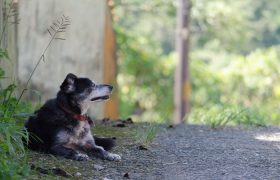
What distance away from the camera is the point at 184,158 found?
7.32 metres

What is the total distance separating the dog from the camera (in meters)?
7.27

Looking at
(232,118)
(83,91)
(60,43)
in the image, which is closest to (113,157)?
(83,91)

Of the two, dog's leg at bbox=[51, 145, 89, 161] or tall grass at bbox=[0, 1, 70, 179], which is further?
dog's leg at bbox=[51, 145, 89, 161]

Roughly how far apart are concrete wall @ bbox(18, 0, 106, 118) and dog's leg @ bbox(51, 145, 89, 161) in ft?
17.3

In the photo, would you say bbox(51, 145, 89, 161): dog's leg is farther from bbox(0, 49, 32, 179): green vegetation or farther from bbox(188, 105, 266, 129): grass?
bbox(188, 105, 266, 129): grass

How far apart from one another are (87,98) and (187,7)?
12.1 meters

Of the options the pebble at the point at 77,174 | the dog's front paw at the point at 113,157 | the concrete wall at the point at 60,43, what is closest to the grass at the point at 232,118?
the concrete wall at the point at 60,43

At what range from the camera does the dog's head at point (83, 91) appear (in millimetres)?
7520

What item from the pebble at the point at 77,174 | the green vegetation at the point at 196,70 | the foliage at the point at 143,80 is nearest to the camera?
the pebble at the point at 77,174

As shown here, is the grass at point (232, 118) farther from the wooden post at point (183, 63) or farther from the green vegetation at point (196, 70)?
the green vegetation at point (196, 70)

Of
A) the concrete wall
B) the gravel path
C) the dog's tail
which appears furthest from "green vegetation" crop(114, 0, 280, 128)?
the dog's tail

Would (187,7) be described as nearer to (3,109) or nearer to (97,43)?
(97,43)

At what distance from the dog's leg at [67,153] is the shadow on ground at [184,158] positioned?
83 millimetres

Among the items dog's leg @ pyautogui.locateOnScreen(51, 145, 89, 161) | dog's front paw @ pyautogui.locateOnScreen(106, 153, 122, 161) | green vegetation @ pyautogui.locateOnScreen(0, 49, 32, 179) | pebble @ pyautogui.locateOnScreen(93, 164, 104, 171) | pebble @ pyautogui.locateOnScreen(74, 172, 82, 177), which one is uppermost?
green vegetation @ pyautogui.locateOnScreen(0, 49, 32, 179)
